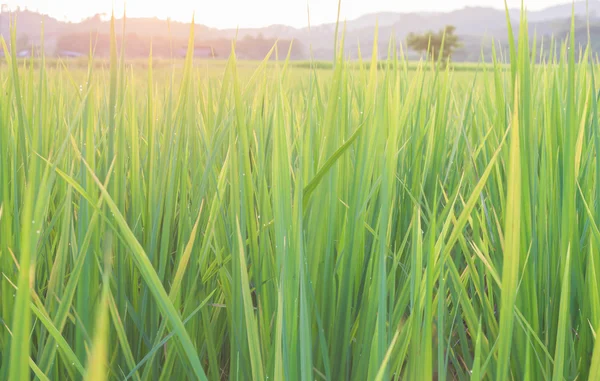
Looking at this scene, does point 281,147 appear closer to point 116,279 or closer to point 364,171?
point 364,171

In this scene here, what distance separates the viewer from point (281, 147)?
1.21ft

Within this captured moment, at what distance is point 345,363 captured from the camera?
387 millimetres

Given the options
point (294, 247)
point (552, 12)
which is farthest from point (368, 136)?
point (552, 12)

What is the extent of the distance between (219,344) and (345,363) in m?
0.12

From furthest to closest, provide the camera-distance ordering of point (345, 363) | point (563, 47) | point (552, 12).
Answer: point (552, 12) → point (563, 47) → point (345, 363)

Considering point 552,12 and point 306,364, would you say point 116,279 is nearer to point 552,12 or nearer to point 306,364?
point 306,364

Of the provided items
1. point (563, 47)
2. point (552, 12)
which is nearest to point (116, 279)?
point (563, 47)

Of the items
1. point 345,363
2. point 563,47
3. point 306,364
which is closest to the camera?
point 306,364

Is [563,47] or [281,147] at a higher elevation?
[563,47]

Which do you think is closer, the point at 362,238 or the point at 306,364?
the point at 306,364

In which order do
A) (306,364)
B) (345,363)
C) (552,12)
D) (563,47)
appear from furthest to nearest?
(552,12) < (563,47) < (345,363) < (306,364)

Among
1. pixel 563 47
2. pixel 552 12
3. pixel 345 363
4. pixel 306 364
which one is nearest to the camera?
pixel 306 364

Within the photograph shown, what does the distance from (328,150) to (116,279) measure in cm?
22

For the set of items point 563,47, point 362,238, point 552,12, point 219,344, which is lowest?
→ point 219,344
